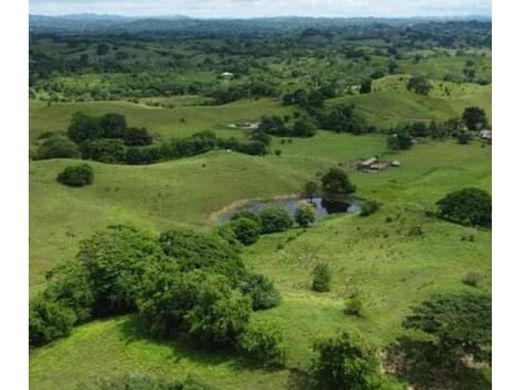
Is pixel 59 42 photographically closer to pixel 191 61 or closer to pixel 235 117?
pixel 191 61

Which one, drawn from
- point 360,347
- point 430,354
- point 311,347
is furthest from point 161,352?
point 430,354

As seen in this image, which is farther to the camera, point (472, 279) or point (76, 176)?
point (76, 176)

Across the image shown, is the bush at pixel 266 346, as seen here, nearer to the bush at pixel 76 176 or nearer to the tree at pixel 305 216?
the tree at pixel 305 216

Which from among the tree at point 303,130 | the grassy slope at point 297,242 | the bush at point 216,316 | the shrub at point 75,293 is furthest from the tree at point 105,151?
the bush at point 216,316

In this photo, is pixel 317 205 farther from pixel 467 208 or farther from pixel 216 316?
pixel 216 316

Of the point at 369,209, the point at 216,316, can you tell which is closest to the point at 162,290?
the point at 216,316
